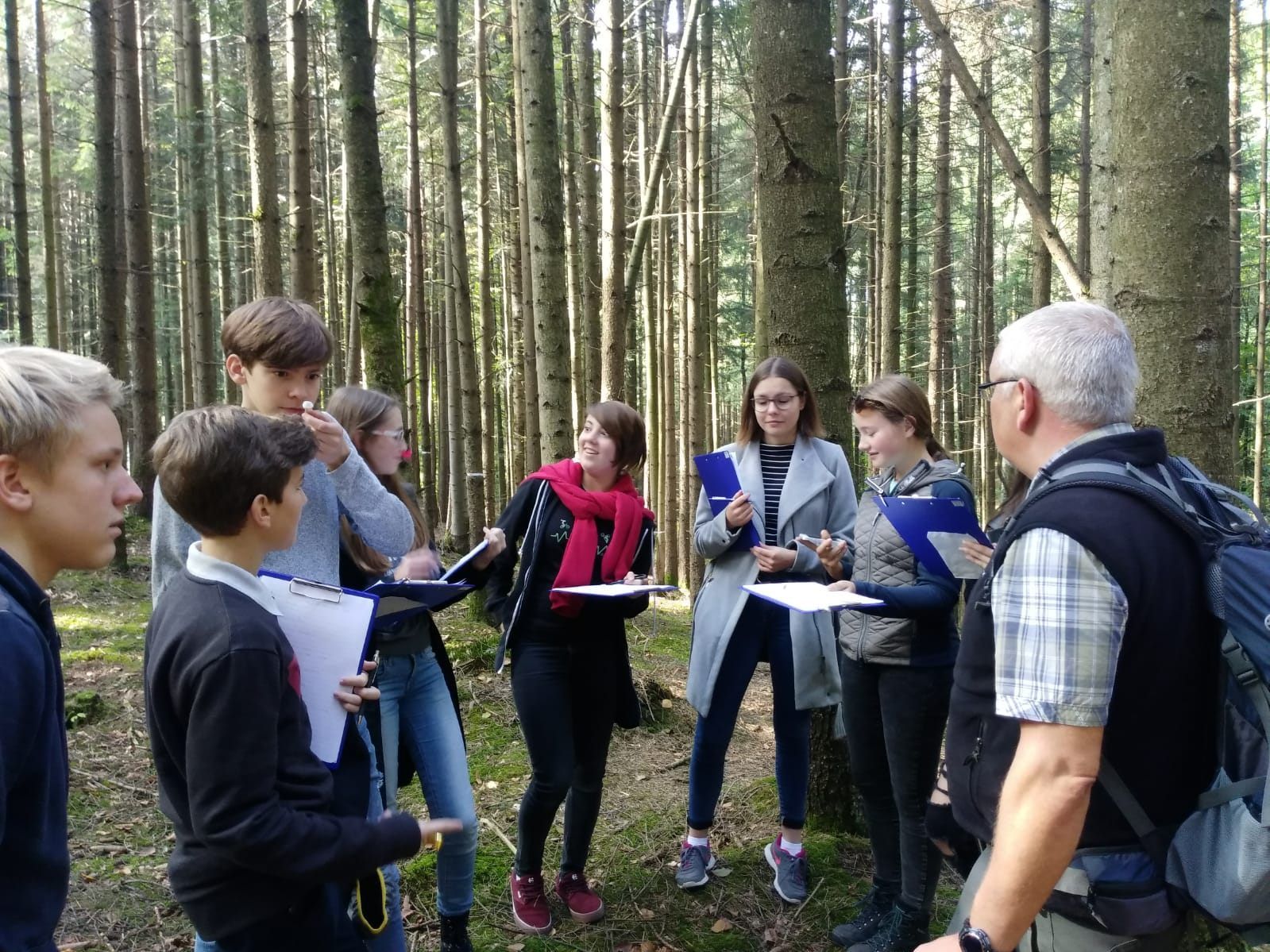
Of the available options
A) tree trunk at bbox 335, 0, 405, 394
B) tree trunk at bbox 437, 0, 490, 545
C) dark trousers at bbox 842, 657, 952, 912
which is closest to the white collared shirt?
dark trousers at bbox 842, 657, 952, 912

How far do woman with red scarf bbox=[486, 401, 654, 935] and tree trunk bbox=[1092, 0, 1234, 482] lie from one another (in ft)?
6.15

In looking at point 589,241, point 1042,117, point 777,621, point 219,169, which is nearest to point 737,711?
point 777,621

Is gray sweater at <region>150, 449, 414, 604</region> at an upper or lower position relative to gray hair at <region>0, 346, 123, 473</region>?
lower

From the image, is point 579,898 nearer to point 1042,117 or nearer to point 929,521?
point 929,521

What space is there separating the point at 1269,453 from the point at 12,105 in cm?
2886

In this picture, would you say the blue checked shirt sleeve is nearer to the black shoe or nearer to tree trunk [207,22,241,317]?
the black shoe

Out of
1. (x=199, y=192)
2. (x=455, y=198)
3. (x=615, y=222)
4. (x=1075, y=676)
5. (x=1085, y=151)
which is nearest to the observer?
(x=1075, y=676)

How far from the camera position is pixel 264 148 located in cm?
725

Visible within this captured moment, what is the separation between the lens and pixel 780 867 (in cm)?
366

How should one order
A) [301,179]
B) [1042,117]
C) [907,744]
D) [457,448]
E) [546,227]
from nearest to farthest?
[907,744] → [546,227] → [301,179] → [1042,117] → [457,448]

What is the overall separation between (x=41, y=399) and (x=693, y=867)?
3.13 metres

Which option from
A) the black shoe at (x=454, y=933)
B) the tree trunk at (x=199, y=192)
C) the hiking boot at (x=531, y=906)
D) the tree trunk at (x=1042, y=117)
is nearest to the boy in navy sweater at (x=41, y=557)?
the black shoe at (x=454, y=933)

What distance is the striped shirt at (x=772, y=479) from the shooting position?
12.5 feet

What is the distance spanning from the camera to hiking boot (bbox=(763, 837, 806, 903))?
360 centimetres
